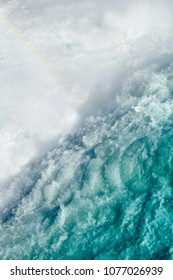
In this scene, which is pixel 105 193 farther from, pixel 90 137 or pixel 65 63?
pixel 65 63

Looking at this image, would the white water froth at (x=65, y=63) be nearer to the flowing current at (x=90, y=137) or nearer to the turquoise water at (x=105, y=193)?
the flowing current at (x=90, y=137)

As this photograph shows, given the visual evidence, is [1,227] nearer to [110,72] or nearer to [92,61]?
[110,72]

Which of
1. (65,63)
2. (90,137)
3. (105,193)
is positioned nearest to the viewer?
(105,193)

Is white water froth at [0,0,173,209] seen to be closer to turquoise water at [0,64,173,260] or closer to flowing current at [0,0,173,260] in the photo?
flowing current at [0,0,173,260]

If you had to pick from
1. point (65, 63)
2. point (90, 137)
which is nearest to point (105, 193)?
point (90, 137)
